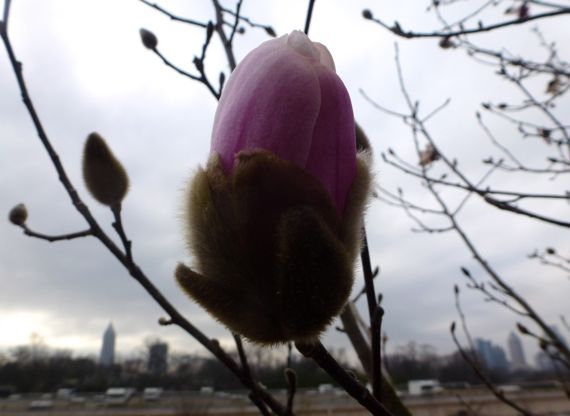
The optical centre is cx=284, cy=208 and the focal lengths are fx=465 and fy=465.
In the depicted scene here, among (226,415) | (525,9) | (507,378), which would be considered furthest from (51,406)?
(525,9)

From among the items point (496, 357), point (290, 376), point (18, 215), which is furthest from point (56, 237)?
point (496, 357)

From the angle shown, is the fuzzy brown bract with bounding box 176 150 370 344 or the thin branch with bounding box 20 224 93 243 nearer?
the fuzzy brown bract with bounding box 176 150 370 344

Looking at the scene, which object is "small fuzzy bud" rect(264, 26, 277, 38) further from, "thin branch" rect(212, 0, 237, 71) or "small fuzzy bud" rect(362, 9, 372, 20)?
"small fuzzy bud" rect(362, 9, 372, 20)

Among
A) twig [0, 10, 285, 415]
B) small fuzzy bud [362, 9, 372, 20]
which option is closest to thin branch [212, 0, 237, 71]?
twig [0, 10, 285, 415]

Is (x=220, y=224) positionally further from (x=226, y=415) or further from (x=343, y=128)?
(x=226, y=415)

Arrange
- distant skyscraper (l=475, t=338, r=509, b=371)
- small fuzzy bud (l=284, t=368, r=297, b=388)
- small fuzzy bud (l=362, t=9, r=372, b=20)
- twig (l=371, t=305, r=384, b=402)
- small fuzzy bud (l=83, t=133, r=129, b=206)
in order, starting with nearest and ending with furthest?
1. twig (l=371, t=305, r=384, b=402)
2. small fuzzy bud (l=284, t=368, r=297, b=388)
3. small fuzzy bud (l=83, t=133, r=129, b=206)
4. small fuzzy bud (l=362, t=9, r=372, b=20)
5. distant skyscraper (l=475, t=338, r=509, b=371)

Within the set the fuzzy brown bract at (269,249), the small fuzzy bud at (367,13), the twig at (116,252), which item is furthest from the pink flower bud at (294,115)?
the small fuzzy bud at (367,13)

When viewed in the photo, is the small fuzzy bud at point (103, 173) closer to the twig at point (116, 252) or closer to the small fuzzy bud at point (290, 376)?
the twig at point (116, 252)
